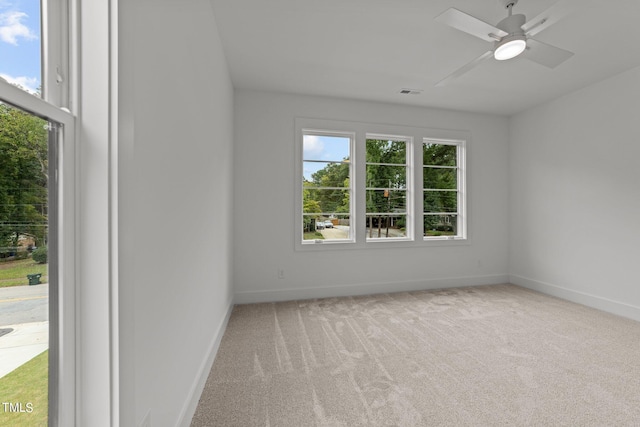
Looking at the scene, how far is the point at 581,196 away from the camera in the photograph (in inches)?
138

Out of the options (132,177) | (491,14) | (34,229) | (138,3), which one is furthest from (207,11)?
(491,14)

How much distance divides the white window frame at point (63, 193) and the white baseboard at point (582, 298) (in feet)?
15.5

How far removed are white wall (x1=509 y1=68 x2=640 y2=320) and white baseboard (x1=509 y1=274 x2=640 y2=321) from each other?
11 millimetres

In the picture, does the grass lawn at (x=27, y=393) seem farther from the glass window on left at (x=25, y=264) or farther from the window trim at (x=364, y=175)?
the window trim at (x=364, y=175)

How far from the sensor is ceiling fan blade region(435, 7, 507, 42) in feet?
5.57

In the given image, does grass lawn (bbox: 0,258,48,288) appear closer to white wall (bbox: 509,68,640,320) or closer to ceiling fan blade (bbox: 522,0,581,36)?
ceiling fan blade (bbox: 522,0,581,36)

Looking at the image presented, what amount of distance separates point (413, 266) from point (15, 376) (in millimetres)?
4008

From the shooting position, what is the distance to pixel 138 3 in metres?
0.96

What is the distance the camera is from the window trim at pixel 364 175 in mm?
3639

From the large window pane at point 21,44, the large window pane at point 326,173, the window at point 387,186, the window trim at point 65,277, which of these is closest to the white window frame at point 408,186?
the window at point 387,186

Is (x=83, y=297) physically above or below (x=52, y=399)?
above

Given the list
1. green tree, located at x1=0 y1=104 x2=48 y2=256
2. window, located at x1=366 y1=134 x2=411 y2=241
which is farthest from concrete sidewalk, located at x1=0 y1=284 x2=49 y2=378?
window, located at x1=366 y1=134 x2=411 y2=241

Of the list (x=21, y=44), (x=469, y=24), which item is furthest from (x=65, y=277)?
(x=469, y=24)

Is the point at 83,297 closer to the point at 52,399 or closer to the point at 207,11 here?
the point at 52,399
